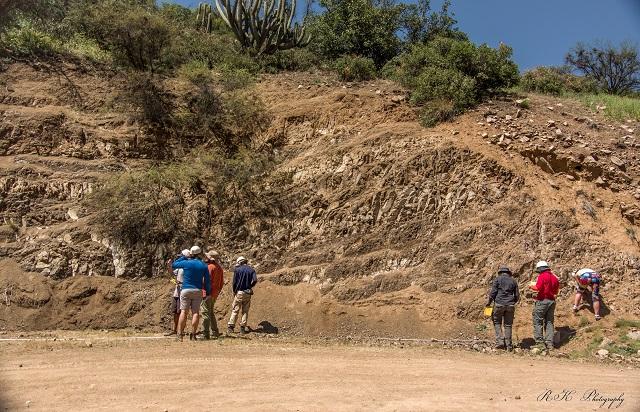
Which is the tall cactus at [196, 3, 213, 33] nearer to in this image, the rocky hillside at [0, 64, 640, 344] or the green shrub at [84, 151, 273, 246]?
the rocky hillside at [0, 64, 640, 344]

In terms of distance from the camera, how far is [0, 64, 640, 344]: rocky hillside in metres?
12.5

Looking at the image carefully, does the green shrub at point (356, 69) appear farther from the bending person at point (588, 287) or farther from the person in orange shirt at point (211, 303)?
the bending person at point (588, 287)

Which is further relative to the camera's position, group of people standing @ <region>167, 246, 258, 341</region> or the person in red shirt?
the person in red shirt

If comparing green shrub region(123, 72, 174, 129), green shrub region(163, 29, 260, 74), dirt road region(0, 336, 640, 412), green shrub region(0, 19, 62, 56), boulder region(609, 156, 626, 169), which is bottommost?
dirt road region(0, 336, 640, 412)

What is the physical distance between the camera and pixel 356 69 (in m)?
19.2

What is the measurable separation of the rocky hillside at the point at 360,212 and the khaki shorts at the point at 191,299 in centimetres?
296

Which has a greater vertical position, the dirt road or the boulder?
the boulder

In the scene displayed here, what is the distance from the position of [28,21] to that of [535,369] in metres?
19.6

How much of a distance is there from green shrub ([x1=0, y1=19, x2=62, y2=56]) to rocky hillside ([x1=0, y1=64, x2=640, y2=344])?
4.36ft

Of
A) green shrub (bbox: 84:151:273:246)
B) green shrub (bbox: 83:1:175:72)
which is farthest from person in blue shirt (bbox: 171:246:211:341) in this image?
green shrub (bbox: 83:1:175:72)

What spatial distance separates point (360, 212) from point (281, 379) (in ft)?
24.8

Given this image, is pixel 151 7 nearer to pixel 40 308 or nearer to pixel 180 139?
pixel 180 139

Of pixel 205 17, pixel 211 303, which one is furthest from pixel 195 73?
pixel 211 303

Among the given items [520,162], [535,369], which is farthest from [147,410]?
[520,162]
